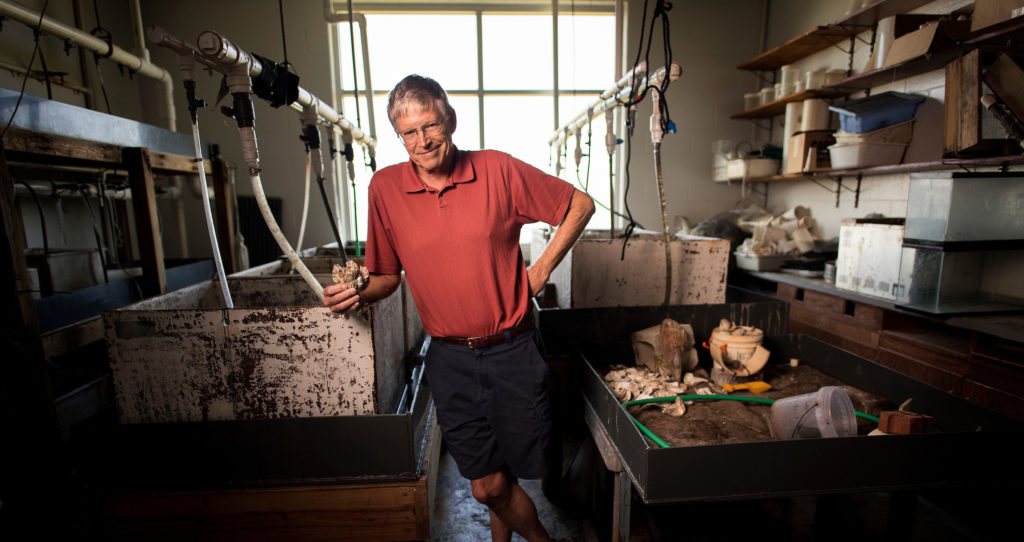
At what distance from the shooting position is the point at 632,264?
87.4 inches

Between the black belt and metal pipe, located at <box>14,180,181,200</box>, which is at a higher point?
metal pipe, located at <box>14,180,181,200</box>

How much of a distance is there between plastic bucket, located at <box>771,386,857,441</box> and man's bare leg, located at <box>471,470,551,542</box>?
74 centimetres

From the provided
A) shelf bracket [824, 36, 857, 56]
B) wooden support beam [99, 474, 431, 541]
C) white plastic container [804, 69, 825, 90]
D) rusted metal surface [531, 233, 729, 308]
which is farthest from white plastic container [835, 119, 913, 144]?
wooden support beam [99, 474, 431, 541]

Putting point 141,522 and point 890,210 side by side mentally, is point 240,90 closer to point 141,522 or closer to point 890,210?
point 141,522

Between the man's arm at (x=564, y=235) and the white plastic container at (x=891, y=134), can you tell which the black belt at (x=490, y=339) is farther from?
the white plastic container at (x=891, y=134)

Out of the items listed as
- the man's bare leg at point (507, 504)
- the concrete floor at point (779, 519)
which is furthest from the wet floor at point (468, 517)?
the man's bare leg at point (507, 504)

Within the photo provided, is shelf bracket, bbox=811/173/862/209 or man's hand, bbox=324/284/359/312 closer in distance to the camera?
man's hand, bbox=324/284/359/312

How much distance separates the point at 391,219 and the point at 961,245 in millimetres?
2452

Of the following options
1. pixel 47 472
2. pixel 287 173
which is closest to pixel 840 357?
pixel 47 472

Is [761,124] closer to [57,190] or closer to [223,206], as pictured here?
[223,206]

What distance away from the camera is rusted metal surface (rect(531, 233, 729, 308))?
85.7 inches

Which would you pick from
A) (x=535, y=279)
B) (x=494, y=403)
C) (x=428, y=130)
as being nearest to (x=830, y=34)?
(x=535, y=279)

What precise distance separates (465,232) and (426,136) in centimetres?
26

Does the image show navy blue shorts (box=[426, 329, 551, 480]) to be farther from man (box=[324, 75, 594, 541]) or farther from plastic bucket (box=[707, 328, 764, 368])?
plastic bucket (box=[707, 328, 764, 368])
